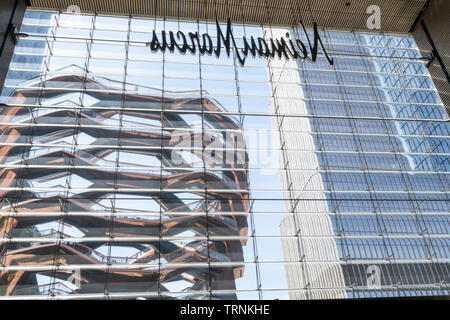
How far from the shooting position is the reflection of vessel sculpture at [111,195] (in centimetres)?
650

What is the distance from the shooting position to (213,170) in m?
7.70

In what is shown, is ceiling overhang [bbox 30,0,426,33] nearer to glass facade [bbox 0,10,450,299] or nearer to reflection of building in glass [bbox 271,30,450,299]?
glass facade [bbox 0,10,450,299]

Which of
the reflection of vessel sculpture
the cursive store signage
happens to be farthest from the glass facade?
the cursive store signage

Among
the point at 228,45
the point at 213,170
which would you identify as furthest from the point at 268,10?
the point at 213,170

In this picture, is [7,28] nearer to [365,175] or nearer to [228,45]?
[228,45]

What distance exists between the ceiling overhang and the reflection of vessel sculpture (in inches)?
75.9

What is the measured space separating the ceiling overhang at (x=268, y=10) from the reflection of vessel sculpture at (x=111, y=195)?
1929mm

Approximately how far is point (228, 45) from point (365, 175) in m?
3.75

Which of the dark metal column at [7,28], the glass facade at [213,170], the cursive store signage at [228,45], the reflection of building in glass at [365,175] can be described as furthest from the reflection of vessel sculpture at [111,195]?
the reflection of building in glass at [365,175]

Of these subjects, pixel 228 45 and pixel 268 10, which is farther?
pixel 268 10

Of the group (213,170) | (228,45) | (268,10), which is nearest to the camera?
(213,170)

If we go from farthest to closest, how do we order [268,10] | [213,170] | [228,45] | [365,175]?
[268,10] < [228,45] < [365,175] < [213,170]

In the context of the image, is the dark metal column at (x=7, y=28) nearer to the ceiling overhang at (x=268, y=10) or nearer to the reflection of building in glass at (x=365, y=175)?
the ceiling overhang at (x=268, y=10)
